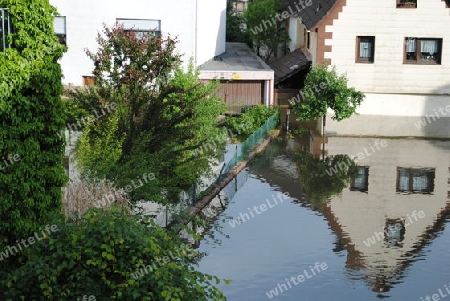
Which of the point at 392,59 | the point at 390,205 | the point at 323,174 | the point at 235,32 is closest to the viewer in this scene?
the point at 390,205

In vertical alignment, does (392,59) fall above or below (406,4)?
below

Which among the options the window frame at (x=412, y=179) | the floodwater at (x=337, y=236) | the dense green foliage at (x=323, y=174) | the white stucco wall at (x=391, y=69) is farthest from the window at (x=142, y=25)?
the window frame at (x=412, y=179)

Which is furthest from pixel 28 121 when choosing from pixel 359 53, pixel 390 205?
pixel 359 53

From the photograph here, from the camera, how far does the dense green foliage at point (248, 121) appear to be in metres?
36.8

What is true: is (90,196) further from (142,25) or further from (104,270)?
(142,25)

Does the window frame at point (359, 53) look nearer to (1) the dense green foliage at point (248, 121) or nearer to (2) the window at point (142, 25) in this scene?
(1) the dense green foliage at point (248, 121)

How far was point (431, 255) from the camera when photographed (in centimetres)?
2031

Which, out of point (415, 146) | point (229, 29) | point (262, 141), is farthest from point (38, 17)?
point (229, 29)

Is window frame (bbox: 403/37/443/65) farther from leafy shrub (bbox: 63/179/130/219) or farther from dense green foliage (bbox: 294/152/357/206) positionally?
leafy shrub (bbox: 63/179/130/219)

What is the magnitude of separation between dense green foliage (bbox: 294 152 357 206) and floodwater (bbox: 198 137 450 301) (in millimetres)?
278

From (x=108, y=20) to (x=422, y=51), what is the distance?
15801 mm

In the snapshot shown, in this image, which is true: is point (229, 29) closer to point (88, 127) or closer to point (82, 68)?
point (82, 68)

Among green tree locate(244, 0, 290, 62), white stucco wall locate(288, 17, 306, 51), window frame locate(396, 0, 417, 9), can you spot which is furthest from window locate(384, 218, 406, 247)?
green tree locate(244, 0, 290, 62)

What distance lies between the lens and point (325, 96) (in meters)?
36.3
